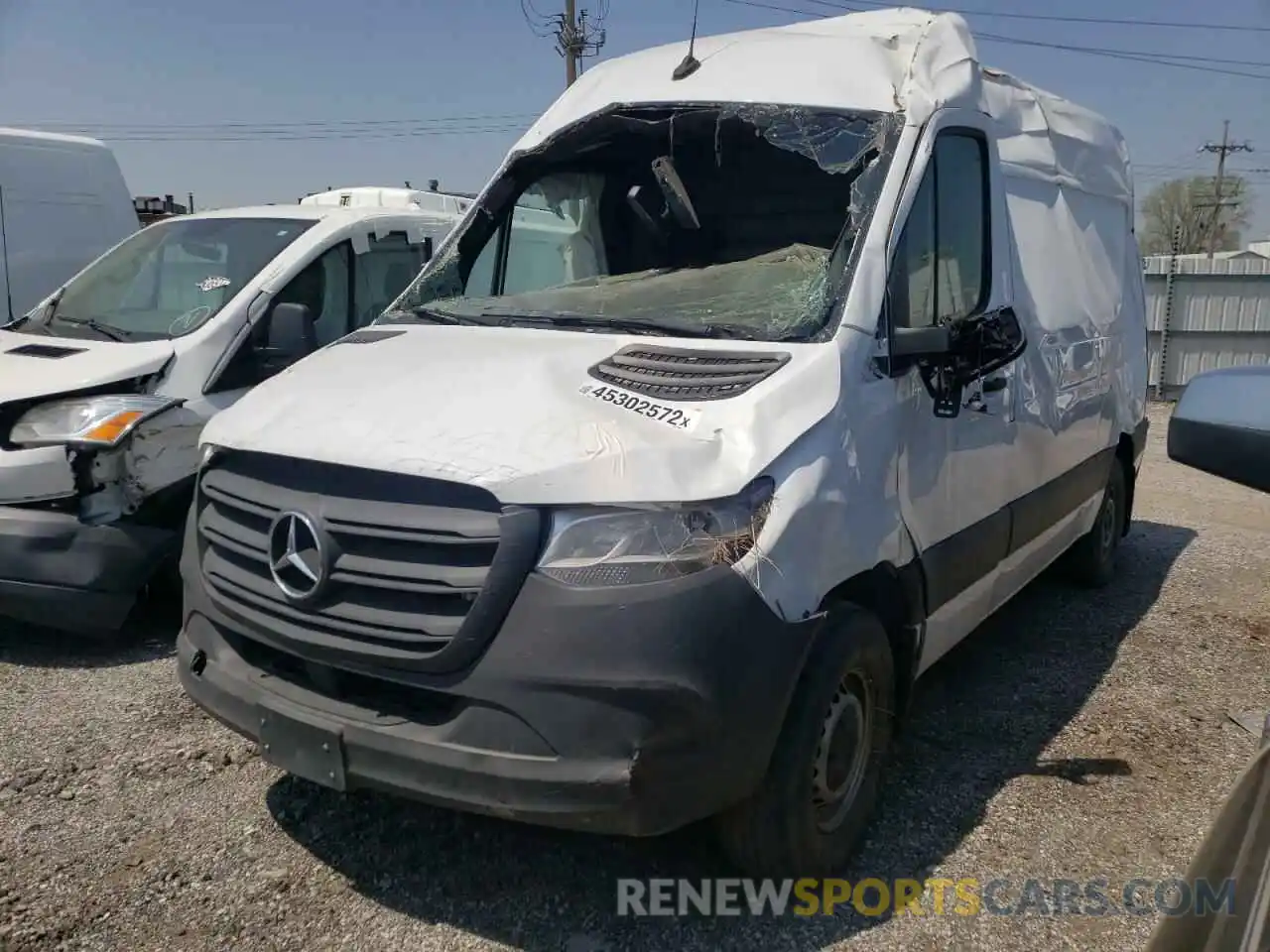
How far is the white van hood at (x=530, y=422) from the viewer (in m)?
2.66

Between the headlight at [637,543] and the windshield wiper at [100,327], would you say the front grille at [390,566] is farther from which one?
the windshield wiper at [100,327]

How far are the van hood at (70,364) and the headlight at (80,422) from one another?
0.25 feet

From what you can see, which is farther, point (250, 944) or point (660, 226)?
point (660, 226)

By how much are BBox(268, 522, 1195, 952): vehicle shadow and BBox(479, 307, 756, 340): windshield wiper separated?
147 centimetres

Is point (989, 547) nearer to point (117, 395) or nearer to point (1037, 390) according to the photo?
point (1037, 390)

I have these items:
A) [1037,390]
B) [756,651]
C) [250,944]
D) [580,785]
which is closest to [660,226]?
[1037,390]

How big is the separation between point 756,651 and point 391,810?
159cm

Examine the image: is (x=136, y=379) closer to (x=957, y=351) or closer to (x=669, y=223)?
(x=669, y=223)

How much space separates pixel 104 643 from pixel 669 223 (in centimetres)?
327

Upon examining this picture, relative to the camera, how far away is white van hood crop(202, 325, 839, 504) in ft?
8.72

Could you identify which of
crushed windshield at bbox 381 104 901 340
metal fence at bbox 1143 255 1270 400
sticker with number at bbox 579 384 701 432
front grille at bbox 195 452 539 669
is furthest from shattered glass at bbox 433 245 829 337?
metal fence at bbox 1143 255 1270 400

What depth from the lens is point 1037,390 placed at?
4.68 m

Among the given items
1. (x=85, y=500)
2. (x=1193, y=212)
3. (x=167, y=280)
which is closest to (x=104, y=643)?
(x=85, y=500)

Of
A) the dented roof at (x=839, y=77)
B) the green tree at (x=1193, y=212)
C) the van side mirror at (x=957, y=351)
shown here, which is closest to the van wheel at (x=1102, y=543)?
the dented roof at (x=839, y=77)
